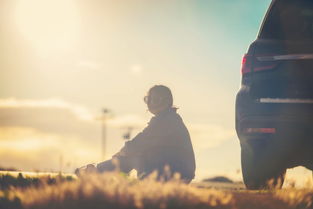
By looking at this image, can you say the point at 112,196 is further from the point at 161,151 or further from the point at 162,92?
the point at 162,92

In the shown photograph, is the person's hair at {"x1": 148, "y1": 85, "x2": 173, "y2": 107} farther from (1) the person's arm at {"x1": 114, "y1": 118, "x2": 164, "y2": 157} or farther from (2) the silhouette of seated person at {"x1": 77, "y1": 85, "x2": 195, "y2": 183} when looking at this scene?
(1) the person's arm at {"x1": 114, "y1": 118, "x2": 164, "y2": 157}

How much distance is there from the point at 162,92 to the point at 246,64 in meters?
1.57

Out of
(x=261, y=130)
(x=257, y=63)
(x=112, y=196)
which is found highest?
(x=257, y=63)

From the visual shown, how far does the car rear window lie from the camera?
26.0ft

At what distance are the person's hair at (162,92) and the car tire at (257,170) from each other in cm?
170

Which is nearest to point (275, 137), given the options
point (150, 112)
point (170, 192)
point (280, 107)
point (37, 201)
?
point (280, 107)

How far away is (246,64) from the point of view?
8.11 metres

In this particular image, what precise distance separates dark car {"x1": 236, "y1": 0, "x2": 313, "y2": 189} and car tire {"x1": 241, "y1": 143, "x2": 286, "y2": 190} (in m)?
0.01

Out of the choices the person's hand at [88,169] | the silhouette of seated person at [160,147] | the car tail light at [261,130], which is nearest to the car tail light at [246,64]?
the car tail light at [261,130]

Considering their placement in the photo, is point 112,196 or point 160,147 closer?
point 112,196

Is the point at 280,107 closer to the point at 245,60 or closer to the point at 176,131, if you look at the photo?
the point at 245,60

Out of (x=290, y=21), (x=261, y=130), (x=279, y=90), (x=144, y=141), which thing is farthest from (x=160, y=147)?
(x=290, y=21)

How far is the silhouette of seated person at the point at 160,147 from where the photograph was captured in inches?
273

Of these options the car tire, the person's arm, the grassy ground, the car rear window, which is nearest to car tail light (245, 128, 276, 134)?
the car tire
